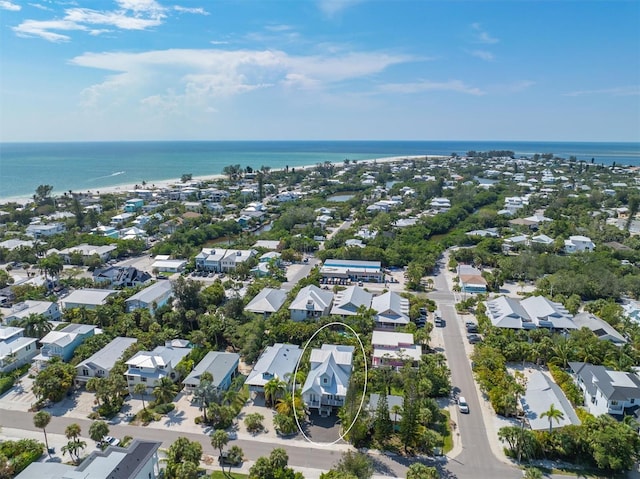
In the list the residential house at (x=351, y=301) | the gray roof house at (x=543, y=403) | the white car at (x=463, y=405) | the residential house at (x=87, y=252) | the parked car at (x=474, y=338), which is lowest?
the white car at (x=463, y=405)

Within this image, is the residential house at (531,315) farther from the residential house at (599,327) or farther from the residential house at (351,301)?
the residential house at (351,301)

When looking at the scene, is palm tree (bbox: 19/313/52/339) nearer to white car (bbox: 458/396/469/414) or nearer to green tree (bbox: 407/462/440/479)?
green tree (bbox: 407/462/440/479)

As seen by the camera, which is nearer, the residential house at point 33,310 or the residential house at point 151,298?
the residential house at point 33,310

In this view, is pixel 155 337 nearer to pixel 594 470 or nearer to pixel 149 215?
pixel 594 470

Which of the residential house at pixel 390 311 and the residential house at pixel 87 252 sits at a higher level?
the residential house at pixel 87 252

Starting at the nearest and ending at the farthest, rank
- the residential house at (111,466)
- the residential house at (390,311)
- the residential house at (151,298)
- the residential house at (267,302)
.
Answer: the residential house at (111,466)
the residential house at (390,311)
the residential house at (267,302)
the residential house at (151,298)

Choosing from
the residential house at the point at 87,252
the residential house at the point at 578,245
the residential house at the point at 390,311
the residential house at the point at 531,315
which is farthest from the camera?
→ the residential house at the point at 578,245

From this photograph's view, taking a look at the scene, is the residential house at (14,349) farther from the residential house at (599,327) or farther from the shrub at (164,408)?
the residential house at (599,327)

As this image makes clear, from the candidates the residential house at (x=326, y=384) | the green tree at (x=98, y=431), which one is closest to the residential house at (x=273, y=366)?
the residential house at (x=326, y=384)
